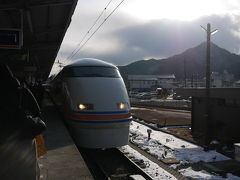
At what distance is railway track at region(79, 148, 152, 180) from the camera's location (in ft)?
24.2

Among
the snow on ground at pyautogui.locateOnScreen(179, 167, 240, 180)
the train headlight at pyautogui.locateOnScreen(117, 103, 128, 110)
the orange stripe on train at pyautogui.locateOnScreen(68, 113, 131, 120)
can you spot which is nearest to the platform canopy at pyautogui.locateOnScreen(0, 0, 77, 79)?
the orange stripe on train at pyautogui.locateOnScreen(68, 113, 131, 120)

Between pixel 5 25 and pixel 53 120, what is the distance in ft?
12.9

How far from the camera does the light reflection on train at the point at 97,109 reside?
813 cm

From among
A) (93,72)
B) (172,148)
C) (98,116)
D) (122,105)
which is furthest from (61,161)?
(172,148)

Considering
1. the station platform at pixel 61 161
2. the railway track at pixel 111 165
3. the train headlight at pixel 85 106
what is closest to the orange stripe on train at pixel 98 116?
the train headlight at pixel 85 106

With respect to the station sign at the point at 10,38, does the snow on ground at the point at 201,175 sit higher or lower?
lower

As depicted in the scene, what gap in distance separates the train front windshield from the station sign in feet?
5.91

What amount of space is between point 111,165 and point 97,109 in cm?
164

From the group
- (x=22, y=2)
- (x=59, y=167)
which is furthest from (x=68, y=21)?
(x=59, y=167)

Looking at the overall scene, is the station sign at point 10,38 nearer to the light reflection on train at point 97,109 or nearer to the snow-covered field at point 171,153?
the light reflection on train at point 97,109

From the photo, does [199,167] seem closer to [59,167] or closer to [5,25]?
[59,167]

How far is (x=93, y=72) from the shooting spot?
917 cm

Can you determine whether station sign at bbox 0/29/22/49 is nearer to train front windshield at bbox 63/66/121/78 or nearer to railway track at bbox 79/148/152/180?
train front windshield at bbox 63/66/121/78

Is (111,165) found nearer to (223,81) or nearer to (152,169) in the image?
(152,169)
